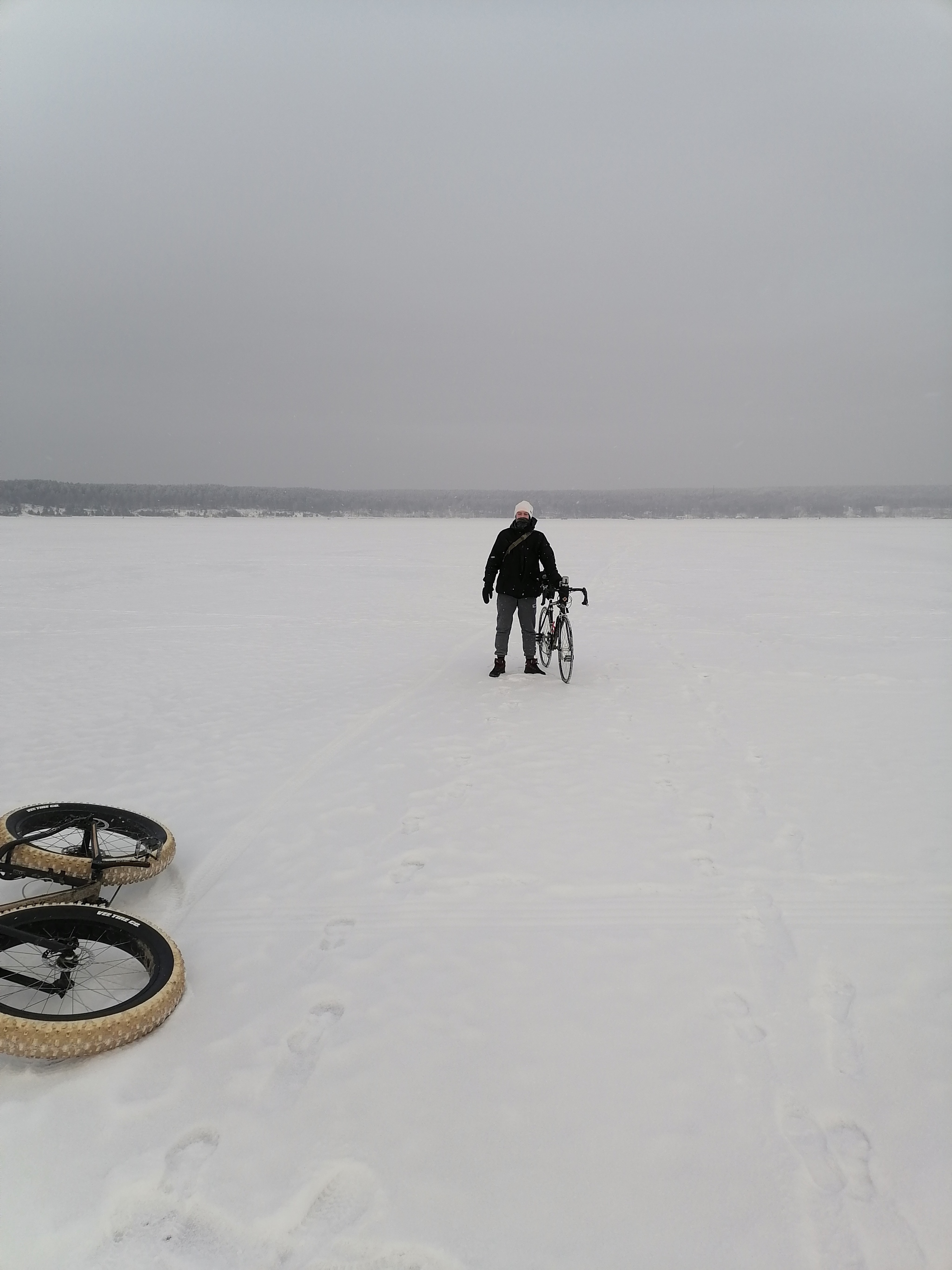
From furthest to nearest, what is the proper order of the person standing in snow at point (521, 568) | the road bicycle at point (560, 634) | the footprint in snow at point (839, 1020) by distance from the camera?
1. the road bicycle at point (560, 634)
2. the person standing in snow at point (521, 568)
3. the footprint in snow at point (839, 1020)

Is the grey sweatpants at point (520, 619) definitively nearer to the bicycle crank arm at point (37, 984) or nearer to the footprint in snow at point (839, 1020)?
the footprint in snow at point (839, 1020)

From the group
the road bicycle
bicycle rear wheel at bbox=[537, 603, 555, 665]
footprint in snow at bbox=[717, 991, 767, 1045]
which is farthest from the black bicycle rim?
bicycle rear wheel at bbox=[537, 603, 555, 665]

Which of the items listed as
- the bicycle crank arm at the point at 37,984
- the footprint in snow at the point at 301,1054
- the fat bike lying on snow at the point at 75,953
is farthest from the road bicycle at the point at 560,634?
the bicycle crank arm at the point at 37,984

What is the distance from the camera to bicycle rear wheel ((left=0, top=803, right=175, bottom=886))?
407 cm

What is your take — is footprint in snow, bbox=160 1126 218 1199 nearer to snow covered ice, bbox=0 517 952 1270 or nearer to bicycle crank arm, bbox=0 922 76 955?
snow covered ice, bbox=0 517 952 1270

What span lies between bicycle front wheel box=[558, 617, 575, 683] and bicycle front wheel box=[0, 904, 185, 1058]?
6602 millimetres

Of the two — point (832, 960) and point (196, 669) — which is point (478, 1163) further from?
point (196, 669)

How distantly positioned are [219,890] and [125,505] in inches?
5002

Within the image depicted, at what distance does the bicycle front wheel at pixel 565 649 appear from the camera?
31.7 feet

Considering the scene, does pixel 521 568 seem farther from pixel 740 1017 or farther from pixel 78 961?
pixel 78 961

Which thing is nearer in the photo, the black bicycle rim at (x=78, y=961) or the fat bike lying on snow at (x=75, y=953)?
the fat bike lying on snow at (x=75, y=953)

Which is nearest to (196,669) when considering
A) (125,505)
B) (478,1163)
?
(478,1163)

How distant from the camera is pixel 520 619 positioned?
32.1ft

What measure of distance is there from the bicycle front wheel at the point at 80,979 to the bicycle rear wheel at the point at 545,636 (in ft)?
22.7
